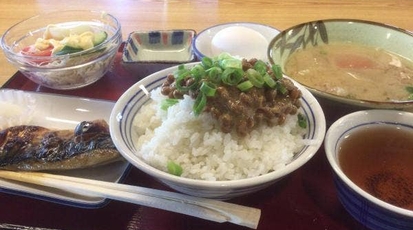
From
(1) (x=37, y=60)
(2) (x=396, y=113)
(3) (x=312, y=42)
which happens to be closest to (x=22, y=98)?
(1) (x=37, y=60)

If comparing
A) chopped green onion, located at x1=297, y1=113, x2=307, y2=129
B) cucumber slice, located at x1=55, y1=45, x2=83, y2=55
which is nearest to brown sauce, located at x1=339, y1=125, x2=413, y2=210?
chopped green onion, located at x1=297, y1=113, x2=307, y2=129

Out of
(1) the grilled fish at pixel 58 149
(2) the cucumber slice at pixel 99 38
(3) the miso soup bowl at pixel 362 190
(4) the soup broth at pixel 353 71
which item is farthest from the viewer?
(2) the cucumber slice at pixel 99 38

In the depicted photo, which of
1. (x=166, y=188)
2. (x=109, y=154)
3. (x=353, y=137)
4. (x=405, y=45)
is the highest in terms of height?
(x=405, y=45)

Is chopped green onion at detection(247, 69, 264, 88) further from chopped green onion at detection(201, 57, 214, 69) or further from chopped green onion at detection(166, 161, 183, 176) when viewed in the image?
chopped green onion at detection(166, 161, 183, 176)

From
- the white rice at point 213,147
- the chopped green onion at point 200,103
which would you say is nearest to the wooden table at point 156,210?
the white rice at point 213,147

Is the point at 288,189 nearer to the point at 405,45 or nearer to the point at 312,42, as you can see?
the point at 312,42

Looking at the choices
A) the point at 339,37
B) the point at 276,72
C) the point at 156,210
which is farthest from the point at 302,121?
the point at 339,37

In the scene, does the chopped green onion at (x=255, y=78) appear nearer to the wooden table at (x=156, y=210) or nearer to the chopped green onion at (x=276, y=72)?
the chopped green onion at (x=276, y=72)
